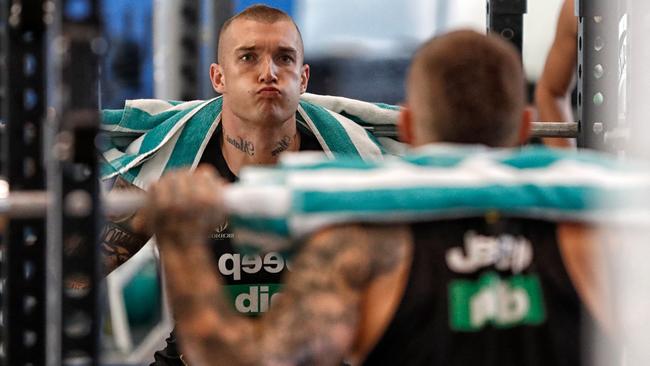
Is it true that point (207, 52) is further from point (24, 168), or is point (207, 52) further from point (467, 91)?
point (467, 91)

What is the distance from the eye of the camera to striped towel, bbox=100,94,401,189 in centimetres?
267

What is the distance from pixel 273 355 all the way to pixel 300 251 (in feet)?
0.46

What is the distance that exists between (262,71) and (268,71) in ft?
0.07

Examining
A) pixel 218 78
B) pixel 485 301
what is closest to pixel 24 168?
pixel 485 301

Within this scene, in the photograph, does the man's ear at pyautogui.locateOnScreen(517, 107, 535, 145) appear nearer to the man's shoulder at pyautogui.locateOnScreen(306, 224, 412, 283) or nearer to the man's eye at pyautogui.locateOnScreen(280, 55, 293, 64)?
the man's shoulder at pyautogui.locateOnScreen(306, 224, 412, 283)

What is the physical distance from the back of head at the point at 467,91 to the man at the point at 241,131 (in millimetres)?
1190

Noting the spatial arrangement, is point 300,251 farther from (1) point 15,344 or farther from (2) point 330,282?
(1) point 15,344

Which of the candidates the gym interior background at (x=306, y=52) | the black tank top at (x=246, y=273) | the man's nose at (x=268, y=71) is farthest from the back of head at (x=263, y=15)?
the gym interior background at (x=306, y=52)

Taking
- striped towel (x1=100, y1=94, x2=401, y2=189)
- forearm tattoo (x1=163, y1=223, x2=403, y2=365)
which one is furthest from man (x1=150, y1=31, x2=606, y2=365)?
striped towel (x1=100, y1=94, x2=401, y2=189)

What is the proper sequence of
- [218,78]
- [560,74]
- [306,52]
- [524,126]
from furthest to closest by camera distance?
[306,52], [560,74], [218,78], [524,126]

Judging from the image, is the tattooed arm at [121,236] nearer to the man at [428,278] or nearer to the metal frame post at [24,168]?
the metal frame post at [24,168]

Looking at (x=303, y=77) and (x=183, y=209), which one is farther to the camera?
(x=303, y=77)

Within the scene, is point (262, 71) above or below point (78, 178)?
above

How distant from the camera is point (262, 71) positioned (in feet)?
8.97
